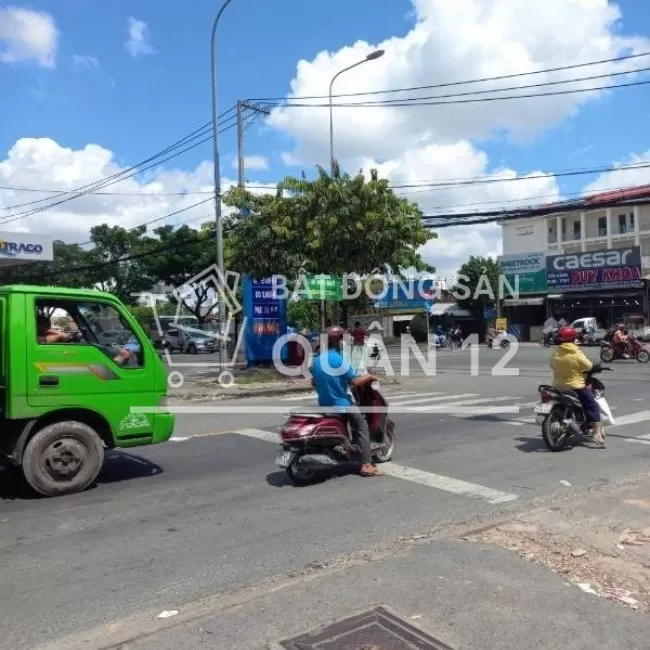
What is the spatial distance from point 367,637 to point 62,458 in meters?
4.11

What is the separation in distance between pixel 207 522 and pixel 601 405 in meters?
5.57

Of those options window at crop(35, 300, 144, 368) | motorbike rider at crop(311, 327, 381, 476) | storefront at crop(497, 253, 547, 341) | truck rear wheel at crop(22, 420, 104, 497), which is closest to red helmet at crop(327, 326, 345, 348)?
motorbike rider at crop(311, 327, 381, 476)

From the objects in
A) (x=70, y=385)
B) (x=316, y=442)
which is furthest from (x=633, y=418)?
(x=70, y=385)

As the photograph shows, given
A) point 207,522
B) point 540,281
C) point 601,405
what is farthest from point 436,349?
point 207,522

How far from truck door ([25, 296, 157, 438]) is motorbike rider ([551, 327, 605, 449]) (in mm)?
5068

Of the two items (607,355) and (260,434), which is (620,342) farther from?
(260,434)

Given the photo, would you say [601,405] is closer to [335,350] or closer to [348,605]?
[335,350]

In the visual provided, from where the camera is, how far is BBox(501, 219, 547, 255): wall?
206 feet

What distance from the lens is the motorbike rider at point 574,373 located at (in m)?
8.62

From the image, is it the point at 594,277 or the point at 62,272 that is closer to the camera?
the point at 62,272

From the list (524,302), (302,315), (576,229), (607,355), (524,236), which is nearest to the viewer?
(607,355)

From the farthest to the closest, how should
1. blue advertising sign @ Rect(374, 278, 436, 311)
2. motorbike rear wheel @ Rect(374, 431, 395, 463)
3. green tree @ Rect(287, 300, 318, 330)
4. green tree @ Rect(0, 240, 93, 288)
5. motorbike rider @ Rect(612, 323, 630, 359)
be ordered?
blue advertising sign @ Rect(374, 278, 436, 311) < green tree @ Rect(287, 300, 318, 330) < green tree @ Rect(0, 240, 93, 288) < motorbike rider @ Rect(612, 323, 630, 359) < motorbike rear wheel @ Rect(374, 431, 395, 463)

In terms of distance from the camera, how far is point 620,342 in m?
23.6

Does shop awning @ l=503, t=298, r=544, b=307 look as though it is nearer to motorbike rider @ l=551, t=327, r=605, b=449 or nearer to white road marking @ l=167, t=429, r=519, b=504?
motorbike rider @ l=551, t=327, r=605, b=449
